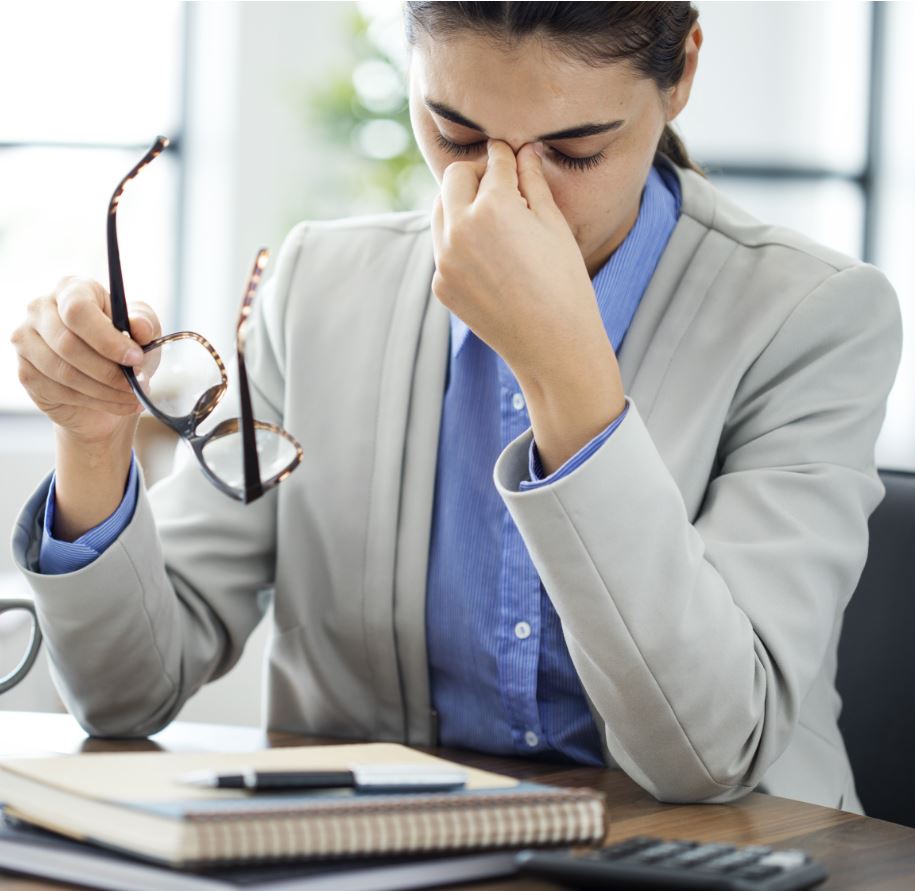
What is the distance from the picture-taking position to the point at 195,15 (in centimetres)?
363

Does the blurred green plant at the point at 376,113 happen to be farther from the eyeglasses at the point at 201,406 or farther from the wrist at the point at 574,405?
the wrist at the point at 574,405

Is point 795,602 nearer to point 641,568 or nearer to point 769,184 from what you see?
point 641,568

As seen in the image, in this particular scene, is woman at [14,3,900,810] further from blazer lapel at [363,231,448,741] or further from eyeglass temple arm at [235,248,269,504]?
eyeglass temple arm at [235,248,269,504]

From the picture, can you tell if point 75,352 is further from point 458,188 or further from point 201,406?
point 458,188

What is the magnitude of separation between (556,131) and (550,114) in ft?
0.05

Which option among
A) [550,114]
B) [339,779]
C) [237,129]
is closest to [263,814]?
[339,779]

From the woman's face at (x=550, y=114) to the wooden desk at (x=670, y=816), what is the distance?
462mm

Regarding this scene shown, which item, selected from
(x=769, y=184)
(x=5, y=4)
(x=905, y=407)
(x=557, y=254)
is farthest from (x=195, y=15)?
(x=557, y=254)

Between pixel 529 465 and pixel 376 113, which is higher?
pixel 376 113

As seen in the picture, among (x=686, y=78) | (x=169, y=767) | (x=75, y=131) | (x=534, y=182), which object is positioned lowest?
(x=169, y=767)

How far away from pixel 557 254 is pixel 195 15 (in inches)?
121

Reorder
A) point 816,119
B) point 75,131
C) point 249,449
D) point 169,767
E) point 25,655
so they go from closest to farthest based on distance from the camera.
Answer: point 169,767
point 249,449
point 25,655
point 75,131
point 816,119

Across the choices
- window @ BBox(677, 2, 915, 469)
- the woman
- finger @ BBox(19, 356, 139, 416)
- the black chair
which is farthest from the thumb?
window @ BBox(677, 2, 915, 469)

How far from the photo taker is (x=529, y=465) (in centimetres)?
88
